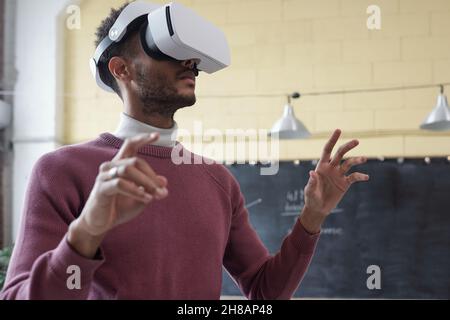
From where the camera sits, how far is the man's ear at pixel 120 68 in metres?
0.83

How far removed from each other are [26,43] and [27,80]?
0.50 feet

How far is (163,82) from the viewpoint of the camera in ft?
2.58

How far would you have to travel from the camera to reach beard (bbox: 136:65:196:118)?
785 millimetres

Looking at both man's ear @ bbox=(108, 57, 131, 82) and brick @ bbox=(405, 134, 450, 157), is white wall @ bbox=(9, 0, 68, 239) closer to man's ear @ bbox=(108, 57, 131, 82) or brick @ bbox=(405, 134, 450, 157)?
brick @ bbox=(405, 134, 450, 157)

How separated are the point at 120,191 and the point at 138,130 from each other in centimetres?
33

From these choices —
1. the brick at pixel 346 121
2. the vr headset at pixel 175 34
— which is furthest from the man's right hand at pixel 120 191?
the brick at pixel 346 121

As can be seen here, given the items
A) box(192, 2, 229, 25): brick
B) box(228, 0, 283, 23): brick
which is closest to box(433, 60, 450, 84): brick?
box(228, 0, 283, 23): brick

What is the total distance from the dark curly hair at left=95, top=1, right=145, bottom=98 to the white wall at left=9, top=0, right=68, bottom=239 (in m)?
1.70

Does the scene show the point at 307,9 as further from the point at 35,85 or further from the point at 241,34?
the point at 35,85

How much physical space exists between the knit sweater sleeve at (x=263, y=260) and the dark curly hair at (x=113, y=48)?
0.23 meters

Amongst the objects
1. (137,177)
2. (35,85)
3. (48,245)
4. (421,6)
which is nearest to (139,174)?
(137,177)

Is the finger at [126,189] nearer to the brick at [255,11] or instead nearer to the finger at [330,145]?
the finger at [330,145]
